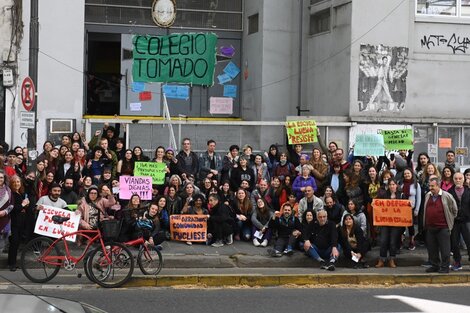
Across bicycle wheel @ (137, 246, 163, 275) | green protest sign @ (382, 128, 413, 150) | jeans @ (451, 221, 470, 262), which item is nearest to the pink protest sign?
green protest sign @ (382, 128, 413, 150)

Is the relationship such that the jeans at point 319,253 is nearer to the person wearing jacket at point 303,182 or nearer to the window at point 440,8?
the person wearing jacket at point 303,182

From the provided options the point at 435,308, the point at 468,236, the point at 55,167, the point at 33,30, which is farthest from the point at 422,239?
the point at 33,30

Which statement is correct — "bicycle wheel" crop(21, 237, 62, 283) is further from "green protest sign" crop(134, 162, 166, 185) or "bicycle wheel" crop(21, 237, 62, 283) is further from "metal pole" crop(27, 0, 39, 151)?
"green protest sign" crop(134, 162, 166, 185)

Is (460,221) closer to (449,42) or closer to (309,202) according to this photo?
(309,202)

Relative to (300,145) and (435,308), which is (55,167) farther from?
(435,308)

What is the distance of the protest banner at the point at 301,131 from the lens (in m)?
17.4

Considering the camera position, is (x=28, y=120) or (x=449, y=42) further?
(x=449, y=42)

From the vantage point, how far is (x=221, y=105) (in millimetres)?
22875

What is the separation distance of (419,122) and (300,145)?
3.87 m

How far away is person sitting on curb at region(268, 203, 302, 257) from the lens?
14406mm

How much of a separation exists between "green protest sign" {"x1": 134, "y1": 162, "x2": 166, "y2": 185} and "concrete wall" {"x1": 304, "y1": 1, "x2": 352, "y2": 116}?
584 cm

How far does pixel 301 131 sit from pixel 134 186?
4347mm

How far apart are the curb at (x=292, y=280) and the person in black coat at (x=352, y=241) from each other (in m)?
1.28

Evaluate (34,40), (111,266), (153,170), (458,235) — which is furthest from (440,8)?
(111,266)
